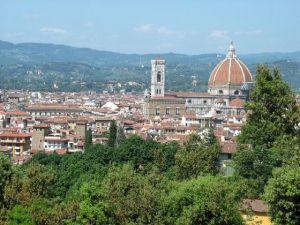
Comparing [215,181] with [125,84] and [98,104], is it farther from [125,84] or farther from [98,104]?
[125,84]

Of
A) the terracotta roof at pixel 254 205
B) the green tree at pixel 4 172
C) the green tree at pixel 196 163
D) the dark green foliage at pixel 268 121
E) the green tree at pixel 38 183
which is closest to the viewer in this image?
the terracotta roof at pixel 254 205

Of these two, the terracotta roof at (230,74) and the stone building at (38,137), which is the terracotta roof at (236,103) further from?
the stone building at (38,137)

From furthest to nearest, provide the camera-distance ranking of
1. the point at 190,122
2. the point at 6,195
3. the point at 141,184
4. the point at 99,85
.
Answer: the point at 99,85 → the point at 190,122 → the point at 6,195 → the point at 141,184

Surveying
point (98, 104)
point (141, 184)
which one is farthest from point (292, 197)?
point (98, 104)

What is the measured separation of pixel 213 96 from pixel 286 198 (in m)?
73.8

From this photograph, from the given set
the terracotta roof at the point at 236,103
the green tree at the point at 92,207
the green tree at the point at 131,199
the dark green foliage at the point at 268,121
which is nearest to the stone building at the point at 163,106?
the terracotta roof at the point at 236,103

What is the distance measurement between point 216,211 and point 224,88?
7135 cm

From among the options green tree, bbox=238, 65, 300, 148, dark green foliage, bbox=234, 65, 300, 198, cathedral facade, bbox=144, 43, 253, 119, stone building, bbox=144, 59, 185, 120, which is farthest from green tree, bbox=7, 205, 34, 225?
stone building, bbox=144, 59, 185, 120

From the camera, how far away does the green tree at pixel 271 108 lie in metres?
23.9

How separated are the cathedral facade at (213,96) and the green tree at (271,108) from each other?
187 ft

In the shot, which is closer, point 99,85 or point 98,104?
point 98,104

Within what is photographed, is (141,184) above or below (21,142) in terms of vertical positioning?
above

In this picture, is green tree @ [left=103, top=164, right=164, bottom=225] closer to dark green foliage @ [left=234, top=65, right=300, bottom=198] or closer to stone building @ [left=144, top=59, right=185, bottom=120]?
dark green foliage @ [left=234, top=65, right=300, bottom=198]

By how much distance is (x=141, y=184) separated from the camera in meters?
20.7
